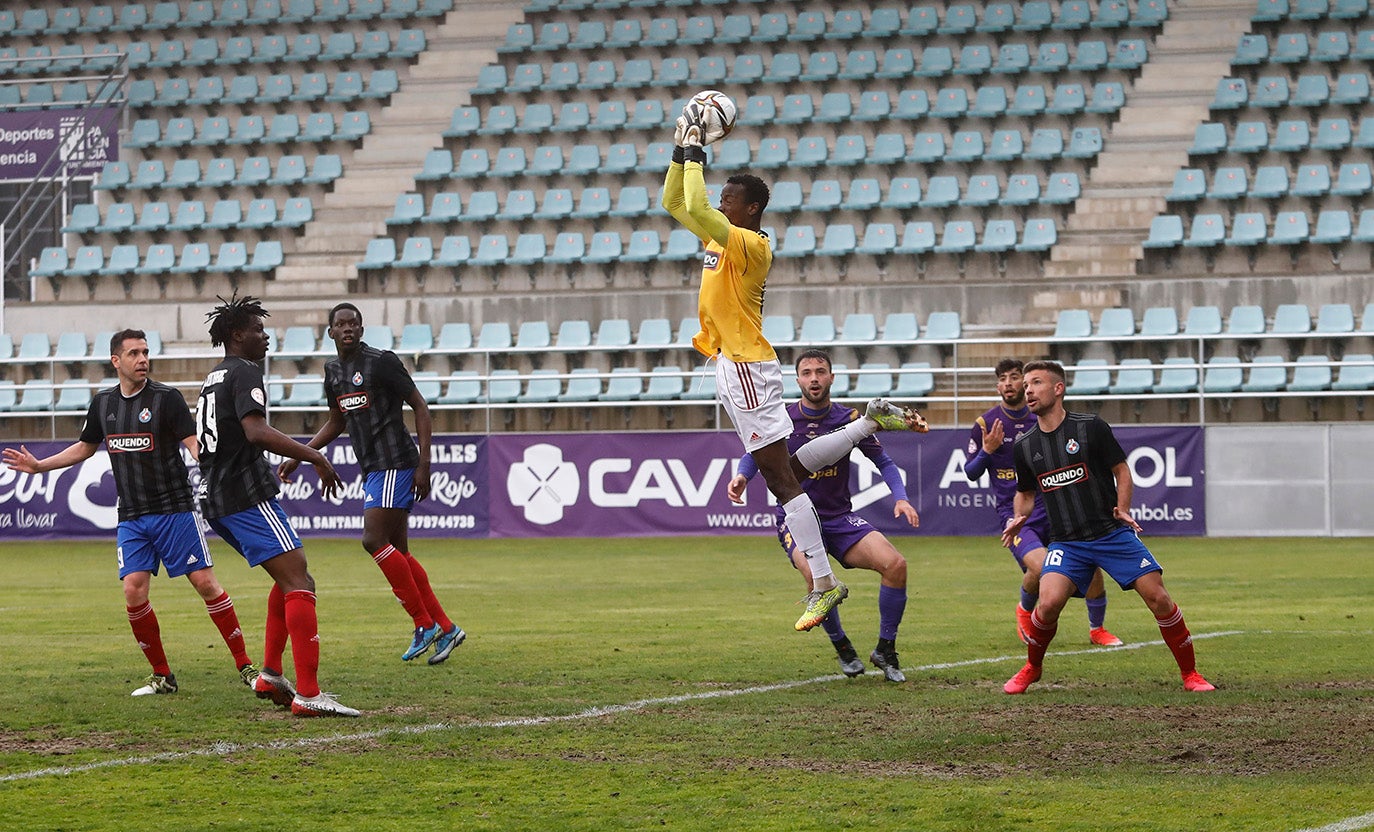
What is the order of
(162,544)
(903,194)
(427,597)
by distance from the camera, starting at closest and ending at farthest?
(162,544)
(427,597)
(903,194)

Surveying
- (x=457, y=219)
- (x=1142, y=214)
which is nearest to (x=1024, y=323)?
(x=1142, y=214)

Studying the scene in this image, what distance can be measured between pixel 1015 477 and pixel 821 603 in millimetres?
3208

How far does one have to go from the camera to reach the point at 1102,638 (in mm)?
11211

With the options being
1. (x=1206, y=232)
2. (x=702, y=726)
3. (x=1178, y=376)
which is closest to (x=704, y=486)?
(x=1178, y=376)

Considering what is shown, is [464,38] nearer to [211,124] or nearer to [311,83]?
[311,83]

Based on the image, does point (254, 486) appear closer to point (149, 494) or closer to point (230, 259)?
point (149, 494)

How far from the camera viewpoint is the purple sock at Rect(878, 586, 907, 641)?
9328mm

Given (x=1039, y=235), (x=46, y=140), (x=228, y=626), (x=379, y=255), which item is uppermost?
(x=46, y=140)

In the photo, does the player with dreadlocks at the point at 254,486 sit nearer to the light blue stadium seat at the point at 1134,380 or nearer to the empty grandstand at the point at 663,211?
the empty grandstand at the point at 663,211

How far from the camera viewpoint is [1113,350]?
2420cm

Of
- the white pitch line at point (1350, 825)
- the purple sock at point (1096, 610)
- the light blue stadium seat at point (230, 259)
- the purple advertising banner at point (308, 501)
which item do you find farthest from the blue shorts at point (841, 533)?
the light blue stadium seat at point (230, 259)

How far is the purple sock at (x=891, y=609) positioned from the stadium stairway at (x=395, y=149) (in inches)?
800

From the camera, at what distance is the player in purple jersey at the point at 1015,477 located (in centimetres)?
1105

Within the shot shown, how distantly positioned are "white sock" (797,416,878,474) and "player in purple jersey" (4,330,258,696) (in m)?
3.20
